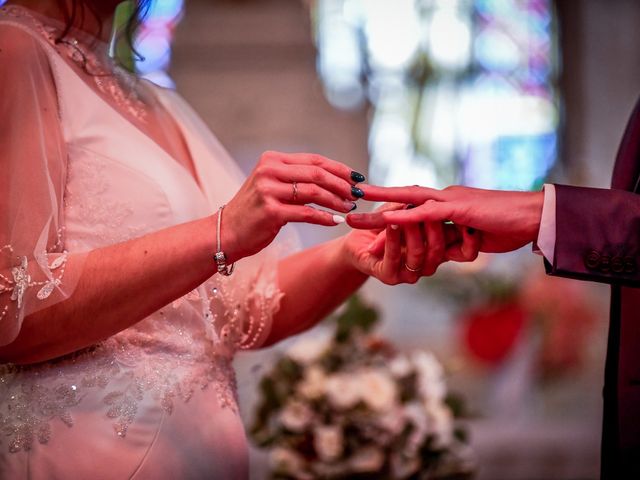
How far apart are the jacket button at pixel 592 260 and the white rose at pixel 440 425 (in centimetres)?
114

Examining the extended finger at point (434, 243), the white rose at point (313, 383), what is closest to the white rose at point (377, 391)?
the white rose at point (313, 383)

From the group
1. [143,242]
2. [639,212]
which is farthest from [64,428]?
[639,212]

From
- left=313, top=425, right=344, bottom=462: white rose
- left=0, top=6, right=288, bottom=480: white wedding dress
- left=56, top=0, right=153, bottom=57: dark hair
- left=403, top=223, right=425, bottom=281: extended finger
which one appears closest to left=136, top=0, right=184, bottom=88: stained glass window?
left=313, top=425, right=344, bottom=462: white rose

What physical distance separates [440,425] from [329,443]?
1.13ft

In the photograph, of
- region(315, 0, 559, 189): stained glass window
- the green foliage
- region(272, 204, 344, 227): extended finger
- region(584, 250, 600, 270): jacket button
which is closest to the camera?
region(272, 204, 344, 227): extended finger

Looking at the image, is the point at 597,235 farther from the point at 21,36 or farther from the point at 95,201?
the point at 21,36

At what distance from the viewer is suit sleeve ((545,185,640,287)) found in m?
1.38

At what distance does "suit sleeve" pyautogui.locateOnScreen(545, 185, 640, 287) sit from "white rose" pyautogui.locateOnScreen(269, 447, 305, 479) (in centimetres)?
123

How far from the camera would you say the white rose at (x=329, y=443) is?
91.1 inches

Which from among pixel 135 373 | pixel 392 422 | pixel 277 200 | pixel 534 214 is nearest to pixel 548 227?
pixel 534 214

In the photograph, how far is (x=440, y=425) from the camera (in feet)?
7.88

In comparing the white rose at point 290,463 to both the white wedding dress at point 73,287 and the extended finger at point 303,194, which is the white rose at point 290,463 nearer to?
the white wedding dress at point 73,287

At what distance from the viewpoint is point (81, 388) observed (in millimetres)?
1419

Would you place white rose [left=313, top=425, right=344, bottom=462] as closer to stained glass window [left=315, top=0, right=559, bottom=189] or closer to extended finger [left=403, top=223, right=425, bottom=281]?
extended finger [left=403, top=223, right=425, bottom=281]
